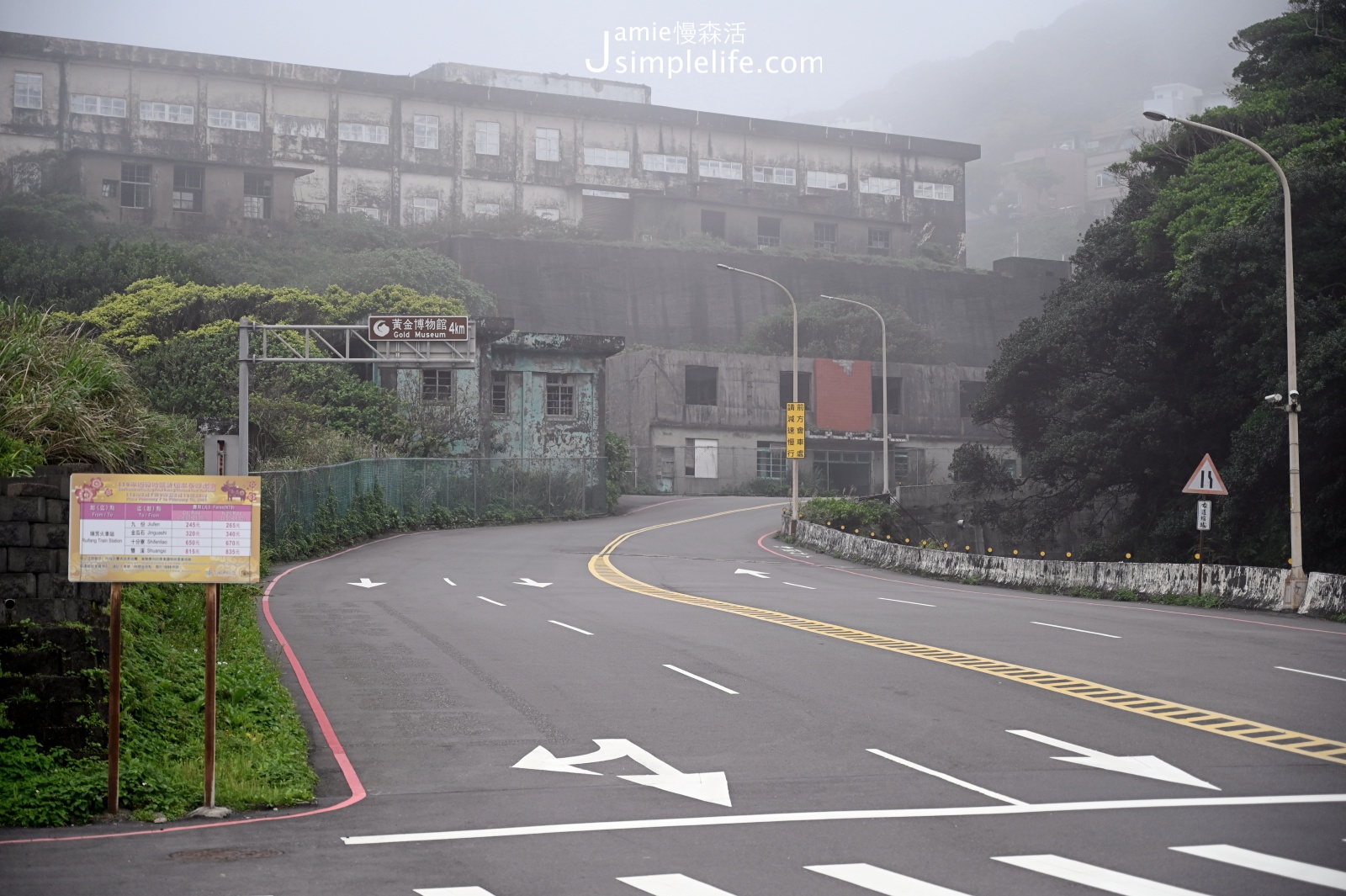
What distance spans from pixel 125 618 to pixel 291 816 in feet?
16.5

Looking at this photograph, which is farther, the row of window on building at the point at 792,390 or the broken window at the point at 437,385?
the row of window on building at the point at 792,390

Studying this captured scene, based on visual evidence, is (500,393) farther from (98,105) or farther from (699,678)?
(699,678)

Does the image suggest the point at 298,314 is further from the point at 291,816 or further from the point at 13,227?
the point at 291,816

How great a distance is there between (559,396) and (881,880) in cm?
5180

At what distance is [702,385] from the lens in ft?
246

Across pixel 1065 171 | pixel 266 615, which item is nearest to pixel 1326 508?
pixel 266 615

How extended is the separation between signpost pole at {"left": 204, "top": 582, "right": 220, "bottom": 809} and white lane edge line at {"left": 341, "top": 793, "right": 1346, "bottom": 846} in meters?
1.58

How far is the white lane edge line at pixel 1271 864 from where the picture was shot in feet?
27.0

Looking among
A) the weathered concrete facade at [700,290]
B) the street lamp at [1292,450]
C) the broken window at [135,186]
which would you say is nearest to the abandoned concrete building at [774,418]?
the weathered concrete facade at [700,290]

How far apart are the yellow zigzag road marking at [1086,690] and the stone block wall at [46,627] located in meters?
10.4

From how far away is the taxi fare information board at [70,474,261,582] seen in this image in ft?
34.1

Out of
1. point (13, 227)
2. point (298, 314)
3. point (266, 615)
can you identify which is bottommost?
point (266, 615)

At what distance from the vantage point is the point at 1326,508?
36.6 meters

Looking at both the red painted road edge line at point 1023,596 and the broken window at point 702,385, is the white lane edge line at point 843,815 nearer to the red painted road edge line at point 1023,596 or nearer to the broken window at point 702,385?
the red painted road edge line at point 1023,596
